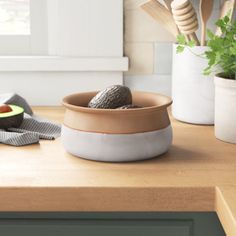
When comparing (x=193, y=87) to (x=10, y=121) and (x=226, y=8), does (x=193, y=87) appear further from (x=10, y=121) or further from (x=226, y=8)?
(x=10, y=121)

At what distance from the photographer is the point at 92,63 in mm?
1481

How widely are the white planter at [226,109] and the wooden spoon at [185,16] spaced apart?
163 mm

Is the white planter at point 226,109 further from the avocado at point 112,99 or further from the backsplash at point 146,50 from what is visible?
the backsplash at point 146,50

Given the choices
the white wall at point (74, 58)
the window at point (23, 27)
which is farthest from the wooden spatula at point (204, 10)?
the window at point (23, 27)

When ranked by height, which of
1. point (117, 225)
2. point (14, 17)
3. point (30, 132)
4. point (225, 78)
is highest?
point (14, 17)

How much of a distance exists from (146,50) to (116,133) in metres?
0.57

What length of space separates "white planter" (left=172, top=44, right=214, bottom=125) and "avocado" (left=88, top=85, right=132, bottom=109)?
259 mm

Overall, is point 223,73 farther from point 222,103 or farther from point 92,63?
point 92,63

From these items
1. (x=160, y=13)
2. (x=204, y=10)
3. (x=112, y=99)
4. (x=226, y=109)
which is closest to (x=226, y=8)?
(x=204, y=10)

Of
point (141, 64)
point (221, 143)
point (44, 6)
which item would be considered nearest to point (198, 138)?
point (221, 143)

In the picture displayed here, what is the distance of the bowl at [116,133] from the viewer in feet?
3.25

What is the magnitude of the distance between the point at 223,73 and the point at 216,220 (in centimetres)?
36


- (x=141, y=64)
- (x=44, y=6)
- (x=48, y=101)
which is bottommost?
(x=48, y=101)

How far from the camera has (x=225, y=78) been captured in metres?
1.15
